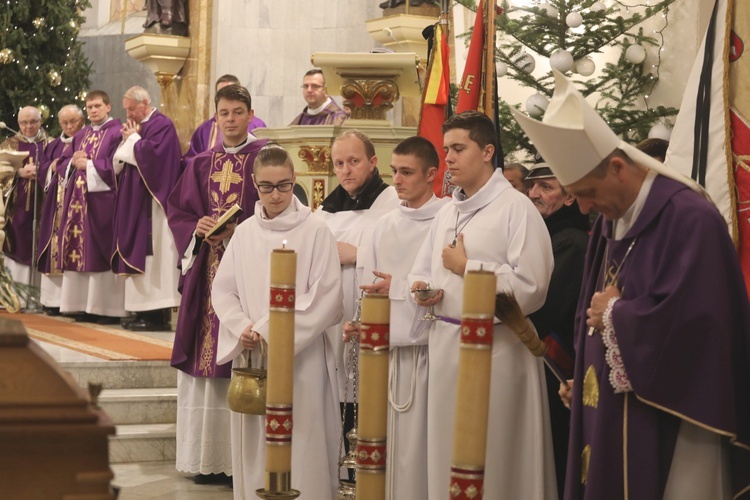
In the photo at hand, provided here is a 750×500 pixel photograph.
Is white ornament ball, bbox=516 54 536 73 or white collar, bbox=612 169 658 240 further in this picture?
white ornament ball, bbox=516 54 536 73

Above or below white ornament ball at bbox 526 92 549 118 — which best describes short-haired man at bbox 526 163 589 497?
below

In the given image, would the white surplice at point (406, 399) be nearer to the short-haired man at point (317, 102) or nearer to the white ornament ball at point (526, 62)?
the white ornament ball at point (526, 62)

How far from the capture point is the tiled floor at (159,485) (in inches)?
252

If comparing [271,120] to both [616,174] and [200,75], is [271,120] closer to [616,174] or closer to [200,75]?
[200,75]

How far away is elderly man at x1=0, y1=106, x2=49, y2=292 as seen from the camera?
11898 mm

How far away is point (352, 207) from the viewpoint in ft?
19.7

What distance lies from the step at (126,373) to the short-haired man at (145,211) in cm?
193

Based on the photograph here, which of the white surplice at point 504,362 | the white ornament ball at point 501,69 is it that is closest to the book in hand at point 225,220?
the white surplice at point 504,362

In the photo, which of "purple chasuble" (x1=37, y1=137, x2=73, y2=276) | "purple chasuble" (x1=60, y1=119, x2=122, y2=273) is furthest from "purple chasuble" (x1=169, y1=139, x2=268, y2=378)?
"purple chasuble" (x1=37, y1=137, x2=73, y2=276)

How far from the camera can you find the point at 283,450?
7.82ft

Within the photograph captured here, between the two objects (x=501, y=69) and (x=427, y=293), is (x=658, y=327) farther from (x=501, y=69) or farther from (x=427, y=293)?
(x=501, y=69)

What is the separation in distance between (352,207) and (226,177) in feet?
4.22

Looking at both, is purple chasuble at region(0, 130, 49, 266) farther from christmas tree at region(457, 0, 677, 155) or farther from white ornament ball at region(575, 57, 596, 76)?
white ornament ball at region(575, 57, 596, 76)

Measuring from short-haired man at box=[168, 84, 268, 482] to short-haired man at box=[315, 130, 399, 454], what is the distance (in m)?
0.80
